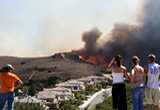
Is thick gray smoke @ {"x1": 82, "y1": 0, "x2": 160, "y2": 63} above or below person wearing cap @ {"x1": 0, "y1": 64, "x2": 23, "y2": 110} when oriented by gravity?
above

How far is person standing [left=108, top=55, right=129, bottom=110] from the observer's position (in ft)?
58.6

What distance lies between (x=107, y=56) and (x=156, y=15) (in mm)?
6475

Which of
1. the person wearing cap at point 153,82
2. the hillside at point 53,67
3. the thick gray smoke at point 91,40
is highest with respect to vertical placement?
the thick gray smoke at point 91,40

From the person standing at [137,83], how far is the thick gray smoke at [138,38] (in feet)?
111

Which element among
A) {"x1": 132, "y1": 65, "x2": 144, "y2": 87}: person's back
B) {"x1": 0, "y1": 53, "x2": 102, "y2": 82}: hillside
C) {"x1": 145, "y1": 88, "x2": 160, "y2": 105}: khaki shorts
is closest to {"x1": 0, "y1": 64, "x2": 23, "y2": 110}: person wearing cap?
{"x1": 132, "y1": 65, "x2": 144, "y2": 87}: person's back

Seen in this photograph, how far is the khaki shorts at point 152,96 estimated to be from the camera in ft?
58.6

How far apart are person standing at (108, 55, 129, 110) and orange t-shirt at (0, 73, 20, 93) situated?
9.45 ft

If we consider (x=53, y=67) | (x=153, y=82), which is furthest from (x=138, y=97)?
(x=53, y=67)

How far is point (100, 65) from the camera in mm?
50188

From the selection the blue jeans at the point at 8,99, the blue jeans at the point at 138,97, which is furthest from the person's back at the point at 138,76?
the blue jeans at the point at 8,99

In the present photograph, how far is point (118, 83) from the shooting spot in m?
18.1

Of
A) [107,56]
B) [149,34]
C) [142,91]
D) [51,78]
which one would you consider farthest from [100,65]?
[142,91]

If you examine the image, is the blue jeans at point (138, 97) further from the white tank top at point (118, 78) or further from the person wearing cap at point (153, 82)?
the white tank top at point (118, 78)

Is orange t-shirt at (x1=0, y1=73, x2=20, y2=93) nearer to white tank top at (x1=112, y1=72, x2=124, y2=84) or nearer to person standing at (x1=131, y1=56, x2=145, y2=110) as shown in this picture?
white tank top at (x1=112, y1=72, x2=124, y2=84)
